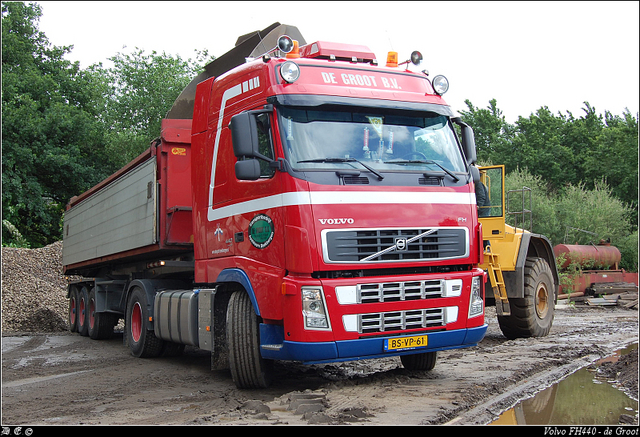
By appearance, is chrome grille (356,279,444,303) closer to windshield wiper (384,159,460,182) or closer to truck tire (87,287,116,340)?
windshield wiper (384,159,460,182)

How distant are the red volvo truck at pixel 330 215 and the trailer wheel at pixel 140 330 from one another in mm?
2171

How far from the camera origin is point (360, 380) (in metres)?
7.27

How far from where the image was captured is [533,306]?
1139 cm

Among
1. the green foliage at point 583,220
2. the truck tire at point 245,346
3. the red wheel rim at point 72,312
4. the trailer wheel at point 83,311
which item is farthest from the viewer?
the green foliage at point 583,220

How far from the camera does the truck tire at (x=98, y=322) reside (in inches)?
555

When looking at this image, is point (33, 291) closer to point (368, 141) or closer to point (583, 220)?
point (368, 141)

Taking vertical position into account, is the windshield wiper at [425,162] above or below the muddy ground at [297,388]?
above

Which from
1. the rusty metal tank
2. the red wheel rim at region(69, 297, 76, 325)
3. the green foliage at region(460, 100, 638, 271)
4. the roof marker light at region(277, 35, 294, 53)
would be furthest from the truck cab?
the green foliage at region(460, 100, 638, 271)

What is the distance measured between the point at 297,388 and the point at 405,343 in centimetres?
147

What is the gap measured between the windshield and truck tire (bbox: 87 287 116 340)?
904 centimetres

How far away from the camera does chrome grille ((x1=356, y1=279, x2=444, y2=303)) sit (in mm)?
6410

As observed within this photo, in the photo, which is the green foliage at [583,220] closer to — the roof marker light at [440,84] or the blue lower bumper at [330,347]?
the roof marker light at [440,84]

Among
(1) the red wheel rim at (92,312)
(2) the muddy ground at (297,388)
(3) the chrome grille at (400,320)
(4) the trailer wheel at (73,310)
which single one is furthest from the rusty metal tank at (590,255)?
(3) the chrome grille at (400,320)

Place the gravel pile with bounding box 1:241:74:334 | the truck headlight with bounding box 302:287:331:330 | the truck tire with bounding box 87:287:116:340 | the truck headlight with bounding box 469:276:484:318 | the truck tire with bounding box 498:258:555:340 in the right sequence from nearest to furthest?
the truck headlight with bounding box 302:287:331:330 → the truck headlight with bounding box 469:276:484:318 → the truck tire with bounding box 498:258:555:340 → the truck tire with bounding box 87:287:116:340 → the gravel pile with bounding box 1:241:74:334
